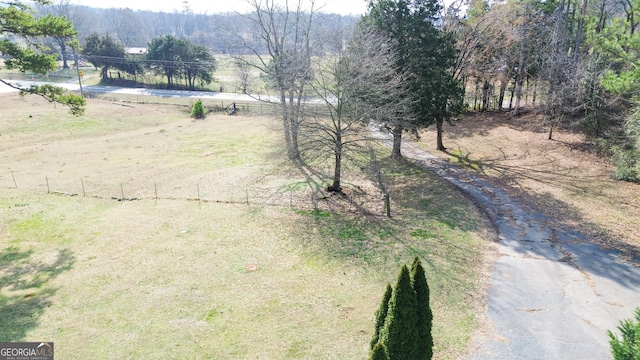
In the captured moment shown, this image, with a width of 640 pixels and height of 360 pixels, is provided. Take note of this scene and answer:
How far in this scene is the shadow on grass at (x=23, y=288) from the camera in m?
9.77

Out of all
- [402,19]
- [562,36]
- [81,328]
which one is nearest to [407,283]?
[81,328]

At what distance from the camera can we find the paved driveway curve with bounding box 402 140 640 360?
9.07 meters

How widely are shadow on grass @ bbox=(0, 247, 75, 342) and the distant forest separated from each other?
10686mm

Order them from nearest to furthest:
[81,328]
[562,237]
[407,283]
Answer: [407,283]
[81,328]
[562,237]

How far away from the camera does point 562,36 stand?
28.1m

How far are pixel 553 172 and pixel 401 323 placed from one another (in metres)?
18.5

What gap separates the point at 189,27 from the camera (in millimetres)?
157250

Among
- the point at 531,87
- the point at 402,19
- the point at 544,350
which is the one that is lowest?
the point at 544,350

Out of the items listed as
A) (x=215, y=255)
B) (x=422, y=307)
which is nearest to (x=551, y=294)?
(x=422, y=307)

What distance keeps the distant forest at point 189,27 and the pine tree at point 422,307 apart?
39.8 ft

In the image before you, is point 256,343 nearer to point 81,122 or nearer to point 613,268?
point 613,268

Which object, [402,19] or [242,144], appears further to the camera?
[242,144]

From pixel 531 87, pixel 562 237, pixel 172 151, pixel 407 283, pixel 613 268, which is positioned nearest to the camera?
pixel 407 283

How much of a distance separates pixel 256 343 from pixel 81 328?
4.47 meters
